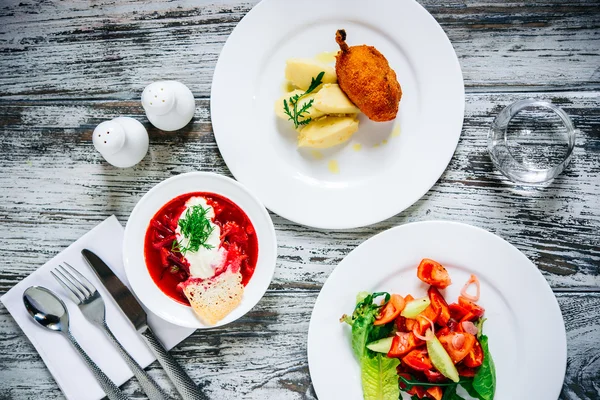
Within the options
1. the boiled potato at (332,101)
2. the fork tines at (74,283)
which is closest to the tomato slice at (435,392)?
the boiled potato at (332,101)

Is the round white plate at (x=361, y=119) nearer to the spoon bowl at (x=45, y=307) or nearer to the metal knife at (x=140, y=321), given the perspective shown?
the metal knife at (x=140, y=321)

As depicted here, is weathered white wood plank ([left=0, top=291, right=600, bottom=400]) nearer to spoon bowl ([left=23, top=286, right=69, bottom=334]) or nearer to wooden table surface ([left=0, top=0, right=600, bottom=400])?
wooden table surface ([left=0, top=0, right=600, bottom=400])

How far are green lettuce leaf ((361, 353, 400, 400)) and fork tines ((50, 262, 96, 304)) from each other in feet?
3.78

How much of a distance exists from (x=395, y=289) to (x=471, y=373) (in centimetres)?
43

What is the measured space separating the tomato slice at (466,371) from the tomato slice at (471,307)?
0.20 metres

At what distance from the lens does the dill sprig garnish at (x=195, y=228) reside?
6.76 feet

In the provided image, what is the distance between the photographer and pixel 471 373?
6.95ft

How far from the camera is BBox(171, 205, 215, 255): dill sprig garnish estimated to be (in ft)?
6.76

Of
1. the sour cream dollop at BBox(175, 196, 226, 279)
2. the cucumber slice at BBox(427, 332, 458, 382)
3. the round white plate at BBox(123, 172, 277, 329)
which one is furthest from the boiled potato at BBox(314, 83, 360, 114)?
the cucumber slice at BBox(427, 332, 458, 382)

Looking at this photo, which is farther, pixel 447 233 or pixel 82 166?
pixel 82 166

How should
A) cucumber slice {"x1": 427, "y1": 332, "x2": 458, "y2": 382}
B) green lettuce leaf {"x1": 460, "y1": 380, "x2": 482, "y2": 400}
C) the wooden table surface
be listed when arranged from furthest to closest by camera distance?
the wooden table surface
green lettuce leaf {"x1": 460, "y1": 380, "x2": 482, "y2": 400}
cucumber slice {"x1": 427, "y1": 332, "x2": 458, "y2": 382}

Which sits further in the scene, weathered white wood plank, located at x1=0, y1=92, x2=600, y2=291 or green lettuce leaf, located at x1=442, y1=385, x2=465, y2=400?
weathered white wood plank, located at x1=0, y1=92, x2=600, y2=291

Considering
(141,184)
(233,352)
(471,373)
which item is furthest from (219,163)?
(471,373)

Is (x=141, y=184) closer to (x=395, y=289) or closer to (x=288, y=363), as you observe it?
(x=288, y=363)
